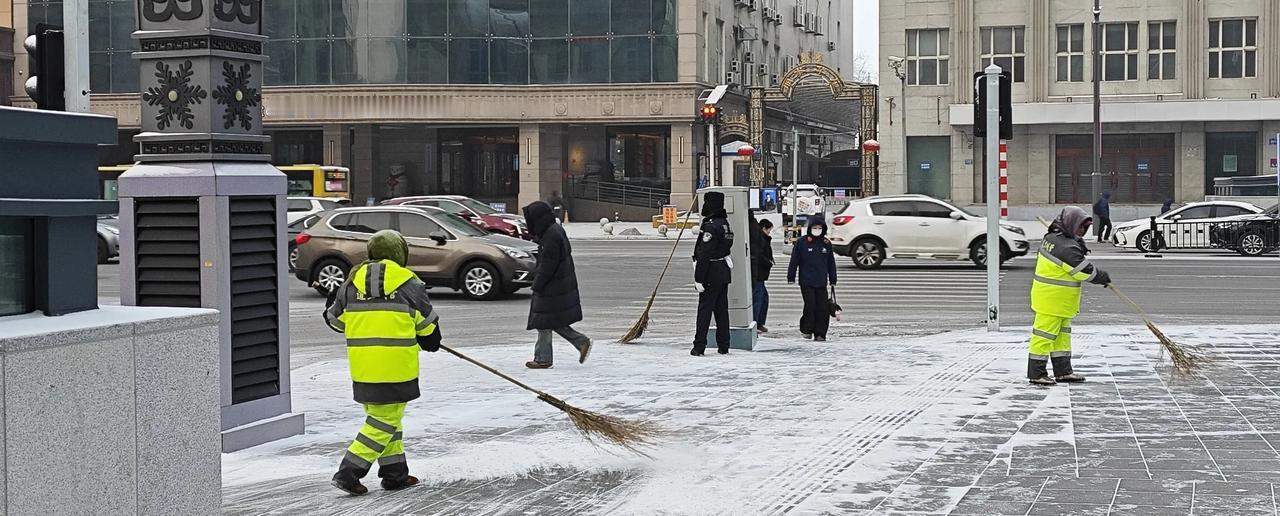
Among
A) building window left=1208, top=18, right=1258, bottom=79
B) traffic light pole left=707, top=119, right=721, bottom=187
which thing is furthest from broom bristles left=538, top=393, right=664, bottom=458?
building window left=1208, top=18, right=1258, bottom=79

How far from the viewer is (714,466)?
8.28 m

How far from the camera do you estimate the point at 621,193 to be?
61062 millimetres

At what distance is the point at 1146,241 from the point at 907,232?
7.52 m

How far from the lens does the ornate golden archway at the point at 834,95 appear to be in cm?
5634

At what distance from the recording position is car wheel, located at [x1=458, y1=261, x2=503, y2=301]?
71.7ft

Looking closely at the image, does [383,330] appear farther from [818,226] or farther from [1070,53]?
[1070,53]

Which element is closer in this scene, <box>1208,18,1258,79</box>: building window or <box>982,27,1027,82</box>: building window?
<box>1208,18,1258,79</box>: building window

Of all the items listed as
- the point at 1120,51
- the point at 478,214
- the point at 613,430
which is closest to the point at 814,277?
the point at 613,430

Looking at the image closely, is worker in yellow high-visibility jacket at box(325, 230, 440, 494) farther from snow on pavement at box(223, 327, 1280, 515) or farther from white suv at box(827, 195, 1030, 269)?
white suv at box(827, 195, 1030, 269)

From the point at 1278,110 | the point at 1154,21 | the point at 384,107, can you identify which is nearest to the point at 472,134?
the point at 384,107

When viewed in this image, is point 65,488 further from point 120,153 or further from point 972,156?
A: point 120,153

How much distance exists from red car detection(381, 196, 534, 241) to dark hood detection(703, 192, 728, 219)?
18.5m

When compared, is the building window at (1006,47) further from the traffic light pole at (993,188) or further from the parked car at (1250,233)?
the traffic light pole at (993,188)

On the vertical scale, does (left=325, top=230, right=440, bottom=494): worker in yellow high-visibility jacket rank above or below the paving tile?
above
